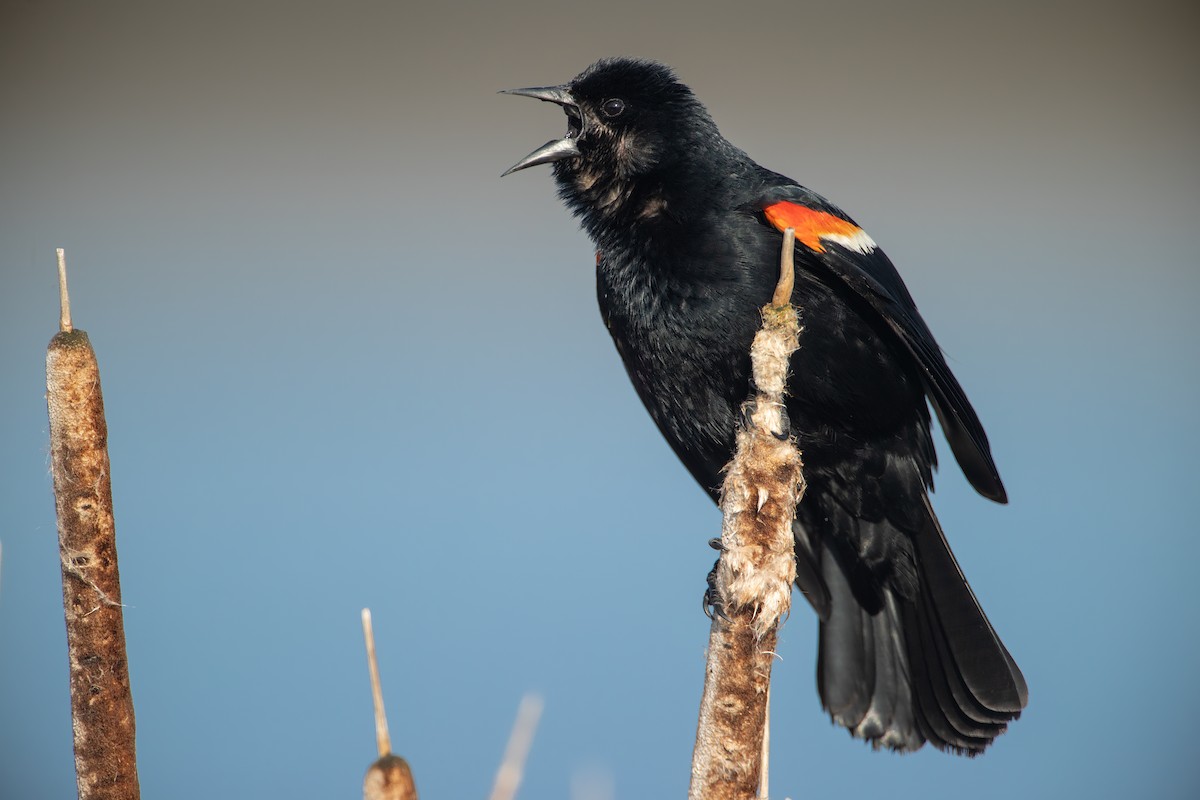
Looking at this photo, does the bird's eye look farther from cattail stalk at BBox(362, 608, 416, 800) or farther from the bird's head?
cattail stalk at BBox(362, 608, 416, 800)

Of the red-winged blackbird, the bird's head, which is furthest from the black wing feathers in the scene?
the bird's head

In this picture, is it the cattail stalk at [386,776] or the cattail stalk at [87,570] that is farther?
the cattail stalk at [87,570]

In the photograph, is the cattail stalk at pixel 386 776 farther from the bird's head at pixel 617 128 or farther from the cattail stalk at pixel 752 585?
the bird's head at pixel 617 128

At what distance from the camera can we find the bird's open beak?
1907 millimetres

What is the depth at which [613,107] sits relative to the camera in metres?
1.92

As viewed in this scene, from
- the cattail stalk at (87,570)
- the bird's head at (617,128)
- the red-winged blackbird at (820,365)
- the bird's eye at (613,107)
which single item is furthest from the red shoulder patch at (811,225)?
the cattail stalk at (87,570)

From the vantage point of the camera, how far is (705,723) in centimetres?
115

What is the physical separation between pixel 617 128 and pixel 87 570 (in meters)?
1.33

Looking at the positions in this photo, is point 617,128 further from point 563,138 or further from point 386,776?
point 386,776

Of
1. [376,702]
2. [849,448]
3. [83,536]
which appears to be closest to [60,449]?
[83,536]

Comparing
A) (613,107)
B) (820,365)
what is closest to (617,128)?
(613,107)

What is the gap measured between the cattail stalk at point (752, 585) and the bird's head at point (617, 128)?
2.09ft

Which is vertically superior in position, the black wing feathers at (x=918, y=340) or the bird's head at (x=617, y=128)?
the bird's head at (x=617, y=128)

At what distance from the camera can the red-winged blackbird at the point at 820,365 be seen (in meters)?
1.77
